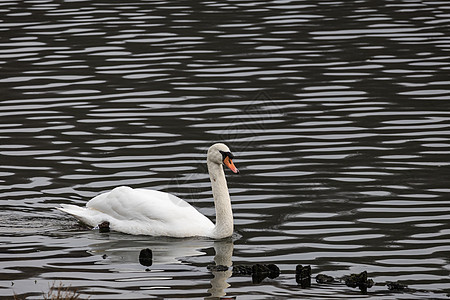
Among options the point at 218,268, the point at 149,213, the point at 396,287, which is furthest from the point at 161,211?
the point at 396,287

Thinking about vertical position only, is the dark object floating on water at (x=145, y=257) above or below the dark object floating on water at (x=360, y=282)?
above

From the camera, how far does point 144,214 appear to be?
523 inches

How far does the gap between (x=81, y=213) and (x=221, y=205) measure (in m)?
1.86

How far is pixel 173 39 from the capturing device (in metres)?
24.5

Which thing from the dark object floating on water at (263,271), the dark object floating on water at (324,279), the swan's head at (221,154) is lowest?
the dark object floating on water at (324,279)

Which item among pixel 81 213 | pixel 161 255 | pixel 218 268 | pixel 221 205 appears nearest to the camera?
pixel 218 268

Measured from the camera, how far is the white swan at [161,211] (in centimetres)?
1302

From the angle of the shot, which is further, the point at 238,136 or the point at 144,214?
the point at 238,136

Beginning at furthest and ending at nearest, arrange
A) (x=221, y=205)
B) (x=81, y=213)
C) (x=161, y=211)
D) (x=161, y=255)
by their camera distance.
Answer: (x=81, y=213) < (x=161, y=211) < (x=221, y=205) < (x=161, y=255)

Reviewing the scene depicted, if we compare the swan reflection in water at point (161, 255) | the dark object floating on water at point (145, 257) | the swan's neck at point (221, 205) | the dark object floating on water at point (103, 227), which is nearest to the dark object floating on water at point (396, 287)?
the swan reflection in water at point (161, 255)

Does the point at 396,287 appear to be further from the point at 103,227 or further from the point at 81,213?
the point at 81,213

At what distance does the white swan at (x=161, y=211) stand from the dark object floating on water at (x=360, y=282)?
2595 millimetres

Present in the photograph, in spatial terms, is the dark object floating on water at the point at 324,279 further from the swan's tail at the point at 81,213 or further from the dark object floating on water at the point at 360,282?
the swan's tail at the point at 81,213

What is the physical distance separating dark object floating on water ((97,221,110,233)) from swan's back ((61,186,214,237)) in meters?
0.05
